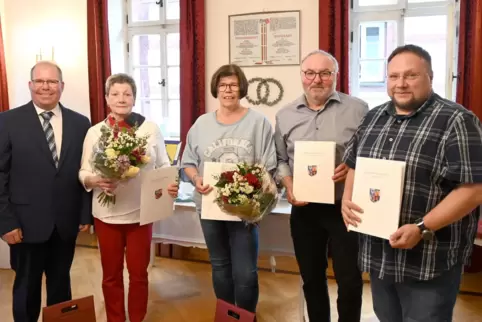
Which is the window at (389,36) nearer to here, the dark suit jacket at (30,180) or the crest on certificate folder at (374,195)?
the crest on certificate folder at (374,195)

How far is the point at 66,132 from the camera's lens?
2.36 meters

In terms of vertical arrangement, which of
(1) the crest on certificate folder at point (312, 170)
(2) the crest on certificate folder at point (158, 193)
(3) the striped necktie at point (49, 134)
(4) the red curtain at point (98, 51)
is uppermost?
(4) the red curtain at point (98, 51)

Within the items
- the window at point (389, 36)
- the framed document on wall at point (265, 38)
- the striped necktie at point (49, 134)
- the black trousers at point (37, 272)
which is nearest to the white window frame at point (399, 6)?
the window at point (389, 36)

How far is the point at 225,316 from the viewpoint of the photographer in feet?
6.65

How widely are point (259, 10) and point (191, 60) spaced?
731mm

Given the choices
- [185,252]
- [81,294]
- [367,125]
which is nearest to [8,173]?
[81,294]

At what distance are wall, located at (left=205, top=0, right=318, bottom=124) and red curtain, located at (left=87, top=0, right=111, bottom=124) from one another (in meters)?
1.03

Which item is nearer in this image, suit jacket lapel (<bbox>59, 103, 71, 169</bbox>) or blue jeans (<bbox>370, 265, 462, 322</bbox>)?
blue jeans (<bbox>370, 265, 462, 322</bbox>)

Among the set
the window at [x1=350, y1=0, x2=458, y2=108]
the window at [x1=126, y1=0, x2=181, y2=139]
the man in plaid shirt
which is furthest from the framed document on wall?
the man in plaid shirt

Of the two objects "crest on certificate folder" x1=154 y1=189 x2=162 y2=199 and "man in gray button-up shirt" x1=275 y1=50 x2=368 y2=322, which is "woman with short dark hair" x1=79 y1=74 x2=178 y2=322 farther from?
"man in gray button-up shirt" x1=275 y1=50 x2=368 y2=322

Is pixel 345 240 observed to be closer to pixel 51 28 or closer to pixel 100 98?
pixel 100 98

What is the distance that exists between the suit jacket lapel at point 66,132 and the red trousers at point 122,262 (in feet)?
1.40

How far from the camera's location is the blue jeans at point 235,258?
2.33 m

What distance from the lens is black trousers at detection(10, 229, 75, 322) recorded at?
91.4 inches
